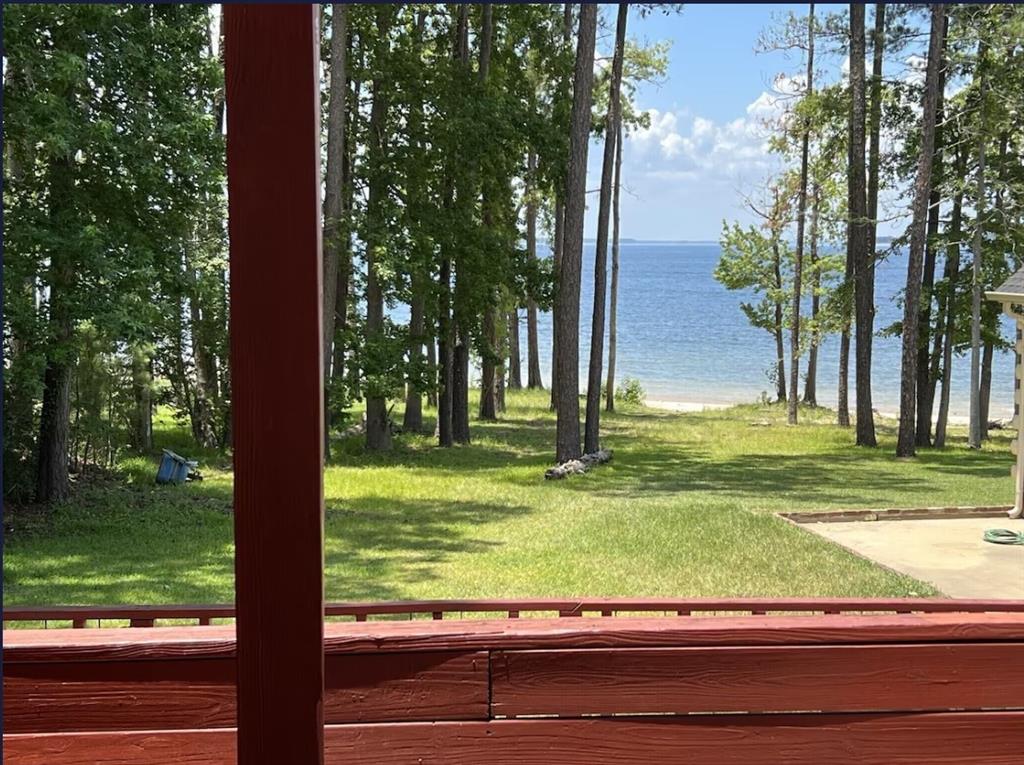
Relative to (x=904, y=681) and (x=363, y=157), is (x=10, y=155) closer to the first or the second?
(x=363, y=157)

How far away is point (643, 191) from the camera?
50031 mm

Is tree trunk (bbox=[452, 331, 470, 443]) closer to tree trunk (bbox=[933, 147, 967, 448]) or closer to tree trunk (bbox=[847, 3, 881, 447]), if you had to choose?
tree trunk (bbox=[847, 3, 881, 447])

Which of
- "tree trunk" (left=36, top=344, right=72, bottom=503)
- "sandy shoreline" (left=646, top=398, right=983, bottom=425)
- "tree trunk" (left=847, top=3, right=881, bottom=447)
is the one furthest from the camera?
"sandy shoreline" (left=646, top=398, right=983, bottom=425)

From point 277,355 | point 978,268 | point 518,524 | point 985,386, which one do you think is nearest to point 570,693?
point 277,355

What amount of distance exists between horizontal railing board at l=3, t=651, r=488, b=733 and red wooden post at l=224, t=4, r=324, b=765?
354 mm

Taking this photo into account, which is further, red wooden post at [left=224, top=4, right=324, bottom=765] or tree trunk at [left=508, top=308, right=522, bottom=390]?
tree trunk at [left=508, top=308, right=522, bottom=390]

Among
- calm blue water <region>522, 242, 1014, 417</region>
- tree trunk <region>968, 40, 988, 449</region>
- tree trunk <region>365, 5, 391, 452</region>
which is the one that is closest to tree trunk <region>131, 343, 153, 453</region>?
tree trunk <region>365, 5, 391, 452</region>

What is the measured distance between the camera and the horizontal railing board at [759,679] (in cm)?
132

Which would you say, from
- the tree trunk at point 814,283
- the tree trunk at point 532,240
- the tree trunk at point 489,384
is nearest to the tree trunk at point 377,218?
the tree trunk at point 532,240

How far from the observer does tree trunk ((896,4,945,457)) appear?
12125mm

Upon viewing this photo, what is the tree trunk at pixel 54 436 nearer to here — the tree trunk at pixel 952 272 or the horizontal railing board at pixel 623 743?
the horizontal railing board at pixel 623 743

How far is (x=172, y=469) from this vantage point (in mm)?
9742

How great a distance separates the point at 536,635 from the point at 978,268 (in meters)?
13.5

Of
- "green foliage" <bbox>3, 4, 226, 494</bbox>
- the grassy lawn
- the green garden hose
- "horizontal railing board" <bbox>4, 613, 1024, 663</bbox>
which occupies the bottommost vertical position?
the grassy lawn
